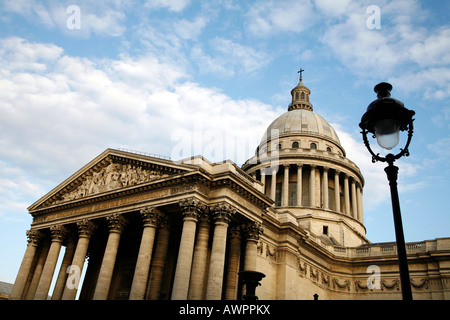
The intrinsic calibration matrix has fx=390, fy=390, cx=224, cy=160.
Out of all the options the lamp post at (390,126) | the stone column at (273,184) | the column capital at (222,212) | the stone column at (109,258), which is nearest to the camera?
the lamp post at (390,126)

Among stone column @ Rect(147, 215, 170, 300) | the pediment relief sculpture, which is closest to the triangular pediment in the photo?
the pediment relief sculpture

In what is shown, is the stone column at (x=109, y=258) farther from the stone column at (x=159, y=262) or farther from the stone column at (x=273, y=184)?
the stone column at (x=273, y=184)

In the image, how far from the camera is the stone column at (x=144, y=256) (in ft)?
84.4

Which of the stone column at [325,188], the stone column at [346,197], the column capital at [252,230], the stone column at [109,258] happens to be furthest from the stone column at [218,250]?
the stone column at [346,197]

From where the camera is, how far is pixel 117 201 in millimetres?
31219

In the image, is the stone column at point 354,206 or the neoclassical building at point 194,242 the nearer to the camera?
the neoclassical building at point 194,242

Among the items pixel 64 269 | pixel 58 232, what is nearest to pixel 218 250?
pixel 64 269

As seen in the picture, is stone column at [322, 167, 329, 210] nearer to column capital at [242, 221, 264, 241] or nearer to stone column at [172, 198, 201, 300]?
column capital at [242, 221, 264, 241]

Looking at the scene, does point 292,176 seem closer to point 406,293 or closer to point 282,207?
point 282,207

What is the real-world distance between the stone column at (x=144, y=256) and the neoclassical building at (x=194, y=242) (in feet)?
0.24

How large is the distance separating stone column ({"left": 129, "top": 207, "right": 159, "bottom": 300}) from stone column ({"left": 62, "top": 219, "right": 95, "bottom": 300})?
6673 millimetres

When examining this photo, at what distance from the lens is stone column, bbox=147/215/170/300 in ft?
88.7

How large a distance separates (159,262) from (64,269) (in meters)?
11.7

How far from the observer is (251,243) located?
96.0 ft
